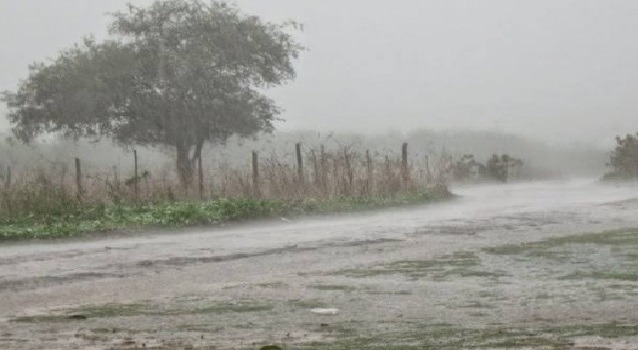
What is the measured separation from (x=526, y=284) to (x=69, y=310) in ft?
14.7

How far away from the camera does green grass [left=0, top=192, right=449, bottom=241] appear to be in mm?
19266

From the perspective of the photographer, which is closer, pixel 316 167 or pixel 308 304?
pixel 308 304

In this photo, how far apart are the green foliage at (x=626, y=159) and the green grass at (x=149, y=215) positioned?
2637 centimetres

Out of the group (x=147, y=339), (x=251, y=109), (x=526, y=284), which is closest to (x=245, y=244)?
(x=526, y=284)

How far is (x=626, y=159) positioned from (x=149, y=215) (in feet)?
111

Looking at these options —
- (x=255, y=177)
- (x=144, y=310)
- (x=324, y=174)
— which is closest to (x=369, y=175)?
(x=324, y=174)

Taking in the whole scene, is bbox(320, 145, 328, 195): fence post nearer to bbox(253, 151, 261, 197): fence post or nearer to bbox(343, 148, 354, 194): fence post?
bbox(343, 148, 354, 194): fence post

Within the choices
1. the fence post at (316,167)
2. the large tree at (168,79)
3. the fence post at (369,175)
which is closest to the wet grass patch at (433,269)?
the fence post at (316,167)

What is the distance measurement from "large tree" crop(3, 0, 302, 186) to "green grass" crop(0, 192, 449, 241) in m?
21.9

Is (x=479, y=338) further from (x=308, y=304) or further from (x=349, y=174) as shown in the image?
(x=349, y=174)

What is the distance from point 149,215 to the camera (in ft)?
70.5

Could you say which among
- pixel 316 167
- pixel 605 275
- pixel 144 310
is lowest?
pixel 605 275

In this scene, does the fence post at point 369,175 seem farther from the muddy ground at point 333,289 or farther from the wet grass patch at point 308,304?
the wet grass patch at point 308,304

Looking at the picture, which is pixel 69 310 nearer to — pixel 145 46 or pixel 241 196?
pixel 241 196
